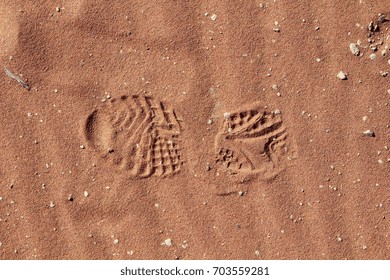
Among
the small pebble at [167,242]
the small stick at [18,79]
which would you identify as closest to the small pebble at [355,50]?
the small pebble at [167,242]

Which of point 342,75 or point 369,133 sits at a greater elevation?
point 342,75

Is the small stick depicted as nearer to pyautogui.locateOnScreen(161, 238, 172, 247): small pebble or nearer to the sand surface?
the sand surface

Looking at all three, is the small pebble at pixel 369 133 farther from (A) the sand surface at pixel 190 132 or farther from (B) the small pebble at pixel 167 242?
(B) the small pebble at pixel 167 242

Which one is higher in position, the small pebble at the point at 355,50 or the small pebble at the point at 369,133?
the small pebble at the point at 355,50

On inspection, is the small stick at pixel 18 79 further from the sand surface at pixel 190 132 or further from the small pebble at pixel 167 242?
the small pebble at pixel 167 242

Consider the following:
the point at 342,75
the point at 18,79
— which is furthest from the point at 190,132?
the point at 18,79

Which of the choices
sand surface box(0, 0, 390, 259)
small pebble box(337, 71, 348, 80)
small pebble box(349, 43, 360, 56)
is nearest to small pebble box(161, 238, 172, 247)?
sand surface box(0, 0, 390, 259)

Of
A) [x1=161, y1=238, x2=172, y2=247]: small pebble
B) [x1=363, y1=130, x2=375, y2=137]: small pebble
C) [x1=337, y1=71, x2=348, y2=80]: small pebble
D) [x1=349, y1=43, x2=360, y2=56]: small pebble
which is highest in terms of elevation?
[x1=349, y1=43, x2=360, y2=56]: small pebble

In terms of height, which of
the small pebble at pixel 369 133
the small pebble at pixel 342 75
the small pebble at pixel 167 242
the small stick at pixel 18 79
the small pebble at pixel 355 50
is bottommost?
the small pebble at pixel 167 242

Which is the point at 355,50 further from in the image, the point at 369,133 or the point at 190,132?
the point at 190,132
